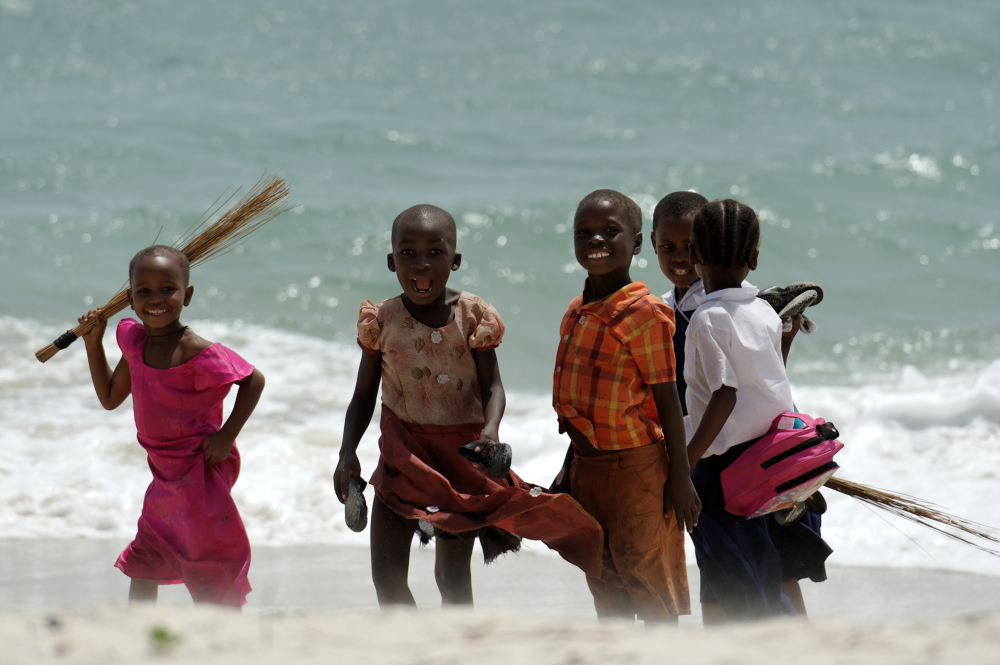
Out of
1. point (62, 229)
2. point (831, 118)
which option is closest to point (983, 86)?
point (831, 118)

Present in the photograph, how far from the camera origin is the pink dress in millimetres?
2869

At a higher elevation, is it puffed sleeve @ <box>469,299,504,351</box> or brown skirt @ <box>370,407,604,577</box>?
puffed sleeve @ <box>469,299,504,351</box>

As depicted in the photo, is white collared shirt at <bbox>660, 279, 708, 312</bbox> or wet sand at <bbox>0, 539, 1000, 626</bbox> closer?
white collared shirt at <bbox>660, 279, 708, 312</bbox>

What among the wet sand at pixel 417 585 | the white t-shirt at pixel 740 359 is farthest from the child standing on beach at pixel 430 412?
the wet sand at pixel 417 585

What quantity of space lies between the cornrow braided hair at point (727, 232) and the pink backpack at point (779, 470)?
50 cm

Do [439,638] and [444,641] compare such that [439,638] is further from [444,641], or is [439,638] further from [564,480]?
[564,480]

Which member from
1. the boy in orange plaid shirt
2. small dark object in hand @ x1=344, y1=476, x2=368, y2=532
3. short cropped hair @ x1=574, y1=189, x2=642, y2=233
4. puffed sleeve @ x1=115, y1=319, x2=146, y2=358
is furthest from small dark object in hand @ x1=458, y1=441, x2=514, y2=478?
puffed sleeve @ x1=115, y1=319, x2=146, y2=358

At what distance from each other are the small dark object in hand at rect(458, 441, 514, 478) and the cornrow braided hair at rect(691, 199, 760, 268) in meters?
0.83

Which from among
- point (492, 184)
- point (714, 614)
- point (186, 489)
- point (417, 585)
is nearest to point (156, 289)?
point (186, 489)

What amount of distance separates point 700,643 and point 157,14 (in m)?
17.2

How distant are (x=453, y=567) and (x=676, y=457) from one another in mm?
783

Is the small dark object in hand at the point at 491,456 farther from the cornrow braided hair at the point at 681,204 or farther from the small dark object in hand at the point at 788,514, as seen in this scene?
the cornrow braided hair at the point at 681,204

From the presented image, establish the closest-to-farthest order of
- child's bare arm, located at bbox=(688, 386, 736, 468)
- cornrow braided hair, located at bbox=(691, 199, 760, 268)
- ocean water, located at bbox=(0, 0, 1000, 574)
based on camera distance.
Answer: child's bare arm, located at bbox=(688, 386, 736, 468) < cornrow braided hair, located at bbox=(691, 199, 760, 268) < ocean water, located at bbox=(0, 0, 1000, 574)

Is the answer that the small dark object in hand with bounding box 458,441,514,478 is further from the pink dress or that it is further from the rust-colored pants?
the pink dress
